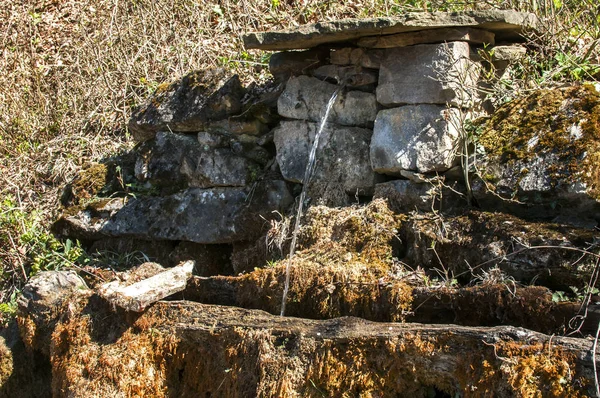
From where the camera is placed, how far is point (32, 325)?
18.2 feet

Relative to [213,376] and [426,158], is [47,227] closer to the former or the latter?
[213,376]

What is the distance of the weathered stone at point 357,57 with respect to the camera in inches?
202

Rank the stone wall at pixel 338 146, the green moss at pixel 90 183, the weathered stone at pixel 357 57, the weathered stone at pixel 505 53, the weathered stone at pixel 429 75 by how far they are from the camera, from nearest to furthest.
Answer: the stone wall at pixel 338 146 → the weathered stone at pixel 429 75 → the weathered stone at pixel 505 53 → the weathered stone at pixel 357 57 → the green moss at pixel 90 183

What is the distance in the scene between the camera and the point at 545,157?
14.5ft

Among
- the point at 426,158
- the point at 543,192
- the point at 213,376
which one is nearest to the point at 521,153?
the point at 543,192

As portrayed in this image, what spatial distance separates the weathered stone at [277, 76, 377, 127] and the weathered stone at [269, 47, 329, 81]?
0.23 ft

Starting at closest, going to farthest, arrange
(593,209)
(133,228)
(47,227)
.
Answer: (593,209)
(133,228)
(47,227)

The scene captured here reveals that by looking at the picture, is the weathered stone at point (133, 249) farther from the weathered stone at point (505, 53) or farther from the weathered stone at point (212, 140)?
the weathered stone at point (505, 53)

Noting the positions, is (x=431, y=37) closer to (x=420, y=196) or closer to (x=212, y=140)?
(x=420, y=196)

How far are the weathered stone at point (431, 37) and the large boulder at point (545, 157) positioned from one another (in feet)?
1.68

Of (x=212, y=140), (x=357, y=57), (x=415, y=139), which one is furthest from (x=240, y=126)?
(x=415, y=139)

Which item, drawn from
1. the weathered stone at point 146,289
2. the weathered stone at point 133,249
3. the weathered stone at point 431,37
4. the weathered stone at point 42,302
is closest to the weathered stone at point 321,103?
the weathered stone at point 431,37

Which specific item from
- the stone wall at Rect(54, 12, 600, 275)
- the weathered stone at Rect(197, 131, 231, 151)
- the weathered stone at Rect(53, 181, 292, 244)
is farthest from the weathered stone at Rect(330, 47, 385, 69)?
the weathered stone at Rect(197, 131, 231, 151)

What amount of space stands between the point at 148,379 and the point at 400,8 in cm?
359
